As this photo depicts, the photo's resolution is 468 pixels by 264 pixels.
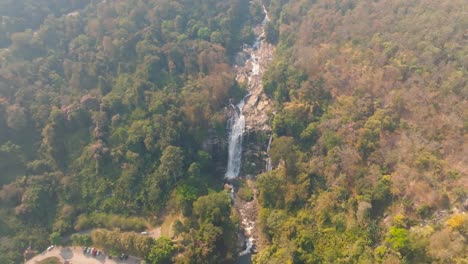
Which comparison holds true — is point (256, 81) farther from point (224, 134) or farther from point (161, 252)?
point (161, 252)

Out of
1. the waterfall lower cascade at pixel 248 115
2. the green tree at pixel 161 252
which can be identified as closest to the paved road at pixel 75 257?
the green tree at pixel 161 252

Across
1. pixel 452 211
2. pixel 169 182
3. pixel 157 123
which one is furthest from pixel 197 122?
pixel 452 211

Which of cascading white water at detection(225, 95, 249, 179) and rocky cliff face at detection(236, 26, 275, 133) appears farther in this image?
rocky cliff face at detection(236, 26, 275, 133)

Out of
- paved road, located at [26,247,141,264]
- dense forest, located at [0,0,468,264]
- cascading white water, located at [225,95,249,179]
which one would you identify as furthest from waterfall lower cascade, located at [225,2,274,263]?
paved road, located at [26,247,141,264]

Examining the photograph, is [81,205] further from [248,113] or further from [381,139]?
[381,139]

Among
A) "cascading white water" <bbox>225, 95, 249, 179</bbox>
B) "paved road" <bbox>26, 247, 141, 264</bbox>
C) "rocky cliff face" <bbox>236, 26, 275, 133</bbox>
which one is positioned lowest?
"paved road" <bbox>26, 247, 141, 264</bbox>

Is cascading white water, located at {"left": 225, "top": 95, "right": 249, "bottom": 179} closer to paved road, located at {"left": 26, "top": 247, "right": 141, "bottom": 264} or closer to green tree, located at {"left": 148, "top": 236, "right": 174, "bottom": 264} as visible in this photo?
green tree, located at {"left": 148, "top": 236, "right": 174, "bottom": 264}

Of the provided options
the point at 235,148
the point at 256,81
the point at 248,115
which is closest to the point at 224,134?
the point at 235,148
